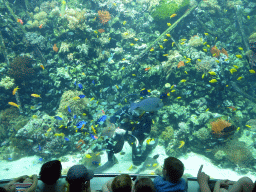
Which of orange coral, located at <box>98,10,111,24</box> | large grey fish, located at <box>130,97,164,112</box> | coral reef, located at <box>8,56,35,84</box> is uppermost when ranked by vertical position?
orange coral, located at <box>98,10,111,24</box>

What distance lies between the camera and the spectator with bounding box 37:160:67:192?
5.85 feet

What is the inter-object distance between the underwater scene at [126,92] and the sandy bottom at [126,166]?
0.04 metres

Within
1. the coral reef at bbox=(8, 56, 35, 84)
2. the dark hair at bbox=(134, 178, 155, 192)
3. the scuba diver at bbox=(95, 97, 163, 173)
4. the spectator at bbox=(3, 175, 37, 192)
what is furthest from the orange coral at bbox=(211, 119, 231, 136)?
the coral reef at bbox=(8, 56, 35, 84)

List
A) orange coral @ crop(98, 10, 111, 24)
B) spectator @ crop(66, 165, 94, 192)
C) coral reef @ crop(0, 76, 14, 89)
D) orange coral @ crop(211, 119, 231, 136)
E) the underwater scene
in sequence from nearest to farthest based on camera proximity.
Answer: spectator @ crop(66, 165, 94, 192)
the underwater scene
orange coral @ crop(211, 119, 231, 136)
coral reef @ crop(0, 76, 14, 89)
orange coral @ crop(98, 10, 111, 24)

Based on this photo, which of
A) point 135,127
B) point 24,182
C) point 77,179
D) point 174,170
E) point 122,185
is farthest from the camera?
point 135,127

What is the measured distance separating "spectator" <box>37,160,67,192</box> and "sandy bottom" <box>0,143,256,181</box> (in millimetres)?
3191

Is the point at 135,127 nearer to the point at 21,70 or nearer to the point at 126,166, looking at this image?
the point at 126,166

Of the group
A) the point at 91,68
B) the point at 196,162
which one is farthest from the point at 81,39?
the point at 196,162

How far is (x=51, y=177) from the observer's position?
70.8 inches

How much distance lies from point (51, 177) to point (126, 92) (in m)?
5.89

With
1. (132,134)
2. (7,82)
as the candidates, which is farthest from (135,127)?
(7,82)

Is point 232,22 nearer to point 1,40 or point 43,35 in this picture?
point 43,35

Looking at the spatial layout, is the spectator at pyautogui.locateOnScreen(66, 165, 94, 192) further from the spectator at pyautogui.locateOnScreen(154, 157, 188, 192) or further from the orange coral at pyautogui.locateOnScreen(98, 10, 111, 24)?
the orange coral at pyautogui.locateOnScreen(98, 10, 111, 24)

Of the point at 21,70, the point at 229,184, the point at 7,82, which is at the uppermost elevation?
the point at 21,70
